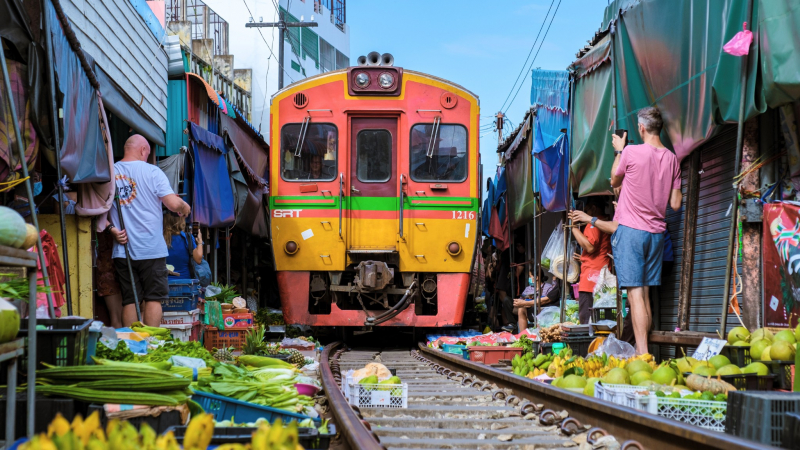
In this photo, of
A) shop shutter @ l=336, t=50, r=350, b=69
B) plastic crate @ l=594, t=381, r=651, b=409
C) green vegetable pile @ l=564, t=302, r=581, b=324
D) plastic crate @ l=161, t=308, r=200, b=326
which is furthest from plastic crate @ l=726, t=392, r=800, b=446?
shop shutter @ l=336, t=50, r=350, b=69

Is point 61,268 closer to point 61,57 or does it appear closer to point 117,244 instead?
point 117,244

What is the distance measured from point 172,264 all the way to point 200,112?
3.13m

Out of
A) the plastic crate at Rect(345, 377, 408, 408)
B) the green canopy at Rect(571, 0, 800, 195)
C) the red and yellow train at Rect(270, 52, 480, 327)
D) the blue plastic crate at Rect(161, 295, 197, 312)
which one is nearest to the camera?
the green canopy at Rect(571, 0, 800, 195)

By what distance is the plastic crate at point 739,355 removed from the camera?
472 centimetres

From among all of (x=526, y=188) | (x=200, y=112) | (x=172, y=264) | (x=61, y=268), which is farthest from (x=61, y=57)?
(x=526, y=188)

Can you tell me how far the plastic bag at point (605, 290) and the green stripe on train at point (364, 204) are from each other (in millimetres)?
2624

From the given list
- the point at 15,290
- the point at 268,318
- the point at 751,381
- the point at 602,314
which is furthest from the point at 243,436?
the point at 268,318

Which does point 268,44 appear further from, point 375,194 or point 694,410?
point 694,410

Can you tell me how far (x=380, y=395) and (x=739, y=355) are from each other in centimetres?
217

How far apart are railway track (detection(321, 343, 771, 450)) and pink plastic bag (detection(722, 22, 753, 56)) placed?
2.41 metres

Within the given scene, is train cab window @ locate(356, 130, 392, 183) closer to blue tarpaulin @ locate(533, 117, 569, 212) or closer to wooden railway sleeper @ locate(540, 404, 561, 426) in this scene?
blue tarpaulin @ locate(533, 117, 569, 212)

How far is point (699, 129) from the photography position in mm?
5965

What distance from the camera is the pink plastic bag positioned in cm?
503

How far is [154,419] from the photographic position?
323 cm
